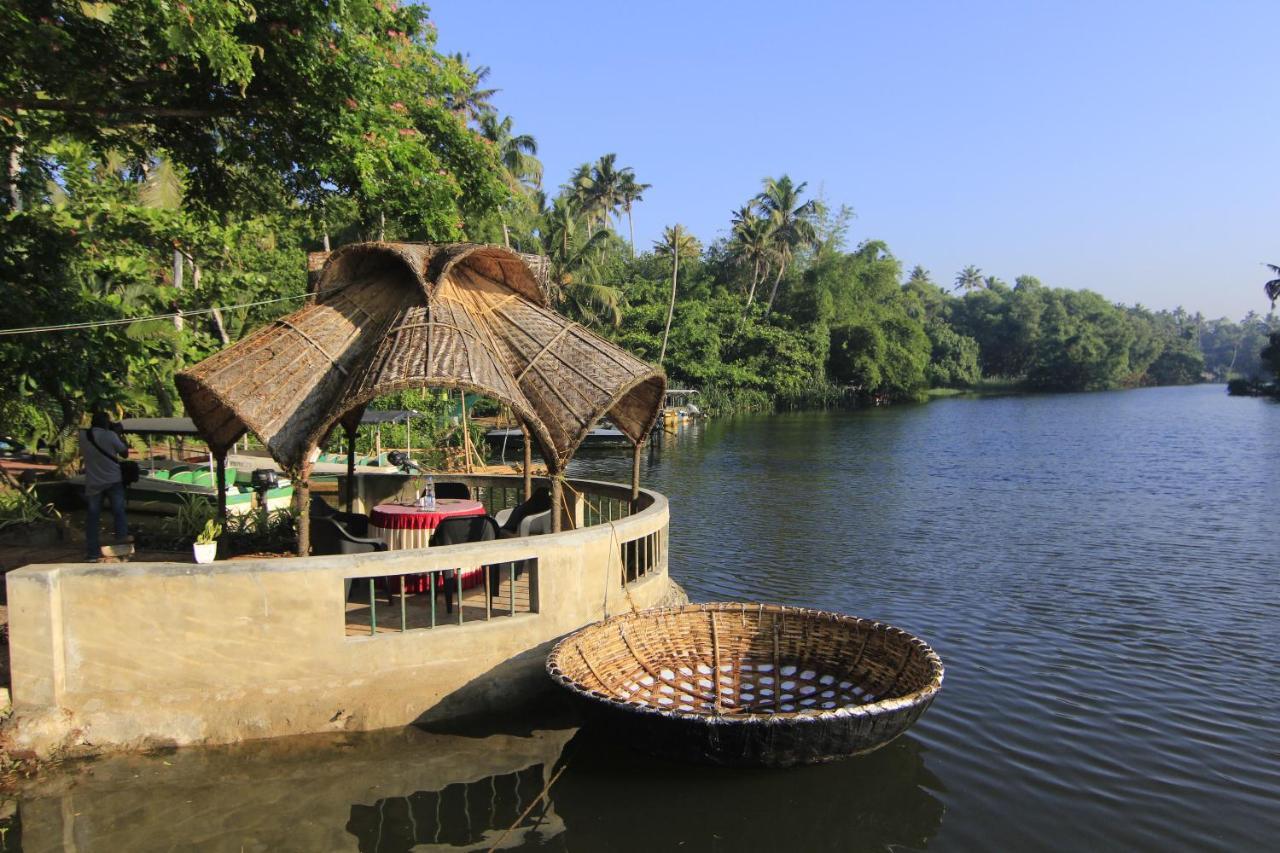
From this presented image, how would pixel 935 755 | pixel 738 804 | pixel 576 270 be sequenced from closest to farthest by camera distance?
pixel 738 804, pixel 935 755, pixel 576 270

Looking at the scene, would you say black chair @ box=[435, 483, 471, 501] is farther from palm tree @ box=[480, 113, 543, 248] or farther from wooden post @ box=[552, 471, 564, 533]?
palm tree @ box=[480, 113, 543, 248]

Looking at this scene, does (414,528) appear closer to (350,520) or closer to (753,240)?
(350,520)

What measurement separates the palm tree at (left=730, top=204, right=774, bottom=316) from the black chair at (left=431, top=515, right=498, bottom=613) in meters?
60.0

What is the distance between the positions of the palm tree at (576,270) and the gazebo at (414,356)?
38.1 meters

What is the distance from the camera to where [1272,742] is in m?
8.05

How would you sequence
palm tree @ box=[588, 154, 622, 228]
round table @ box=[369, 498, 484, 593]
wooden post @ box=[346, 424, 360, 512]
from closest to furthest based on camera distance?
1. round table @ box=[369, 498, 484, 593]
2. wooden post @ box=[346, 424, 360, 512]
3. palm tree @ box=[588, 154, 622, 228]

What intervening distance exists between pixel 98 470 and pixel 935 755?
375 inches

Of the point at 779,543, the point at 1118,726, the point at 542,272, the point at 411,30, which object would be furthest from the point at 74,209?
the point at 1118,726

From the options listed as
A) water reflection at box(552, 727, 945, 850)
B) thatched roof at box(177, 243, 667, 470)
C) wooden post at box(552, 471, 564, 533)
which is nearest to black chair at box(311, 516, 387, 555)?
thatched roof at box(177, 243, 667, 470)

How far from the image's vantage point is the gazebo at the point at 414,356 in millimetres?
7949

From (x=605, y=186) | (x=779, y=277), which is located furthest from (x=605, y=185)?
(x=779, y=277)

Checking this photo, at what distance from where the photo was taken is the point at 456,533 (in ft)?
28.2

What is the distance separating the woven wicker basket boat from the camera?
649cm

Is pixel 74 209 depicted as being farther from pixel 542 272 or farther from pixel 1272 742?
pixel 1272 742
